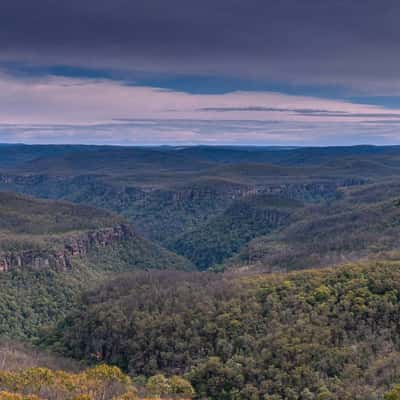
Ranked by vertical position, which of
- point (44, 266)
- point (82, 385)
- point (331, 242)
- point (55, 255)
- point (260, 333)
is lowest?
point (44, 266)

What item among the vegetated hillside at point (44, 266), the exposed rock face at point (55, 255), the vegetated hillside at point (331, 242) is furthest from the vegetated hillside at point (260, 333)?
the exposed rock face at point (55, 255)

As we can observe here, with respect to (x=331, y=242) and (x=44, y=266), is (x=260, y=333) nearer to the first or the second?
(x=331, y=242)

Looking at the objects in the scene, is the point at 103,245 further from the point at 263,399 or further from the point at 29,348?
the point at 263,399

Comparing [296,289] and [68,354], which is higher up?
[296,289]

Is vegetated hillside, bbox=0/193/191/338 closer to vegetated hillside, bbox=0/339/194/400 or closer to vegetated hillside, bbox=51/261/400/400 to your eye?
vegetated hillside, bbox=51/261/400/400

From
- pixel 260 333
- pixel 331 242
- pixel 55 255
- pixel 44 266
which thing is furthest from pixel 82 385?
pixel 55 255

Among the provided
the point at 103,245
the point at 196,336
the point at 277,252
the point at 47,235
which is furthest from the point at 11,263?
the point at 196,336
